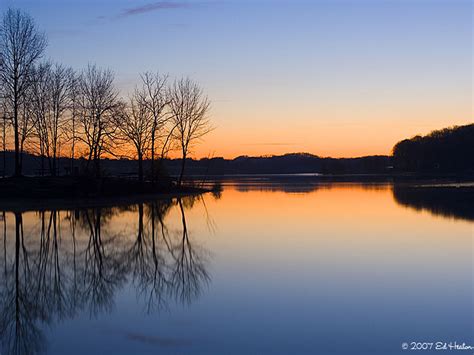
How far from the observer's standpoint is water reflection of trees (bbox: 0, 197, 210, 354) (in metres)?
7.69

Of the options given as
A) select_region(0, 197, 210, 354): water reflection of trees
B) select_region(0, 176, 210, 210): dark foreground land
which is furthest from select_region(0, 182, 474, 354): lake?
select_region(0, 176, 210, 210): dark foreground land

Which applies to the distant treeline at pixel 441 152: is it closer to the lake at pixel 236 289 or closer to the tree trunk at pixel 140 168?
the tree trunk at pixel 140 168

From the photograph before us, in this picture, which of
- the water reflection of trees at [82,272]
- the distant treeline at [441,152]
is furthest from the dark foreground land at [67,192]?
the distant treeline at [441,152]

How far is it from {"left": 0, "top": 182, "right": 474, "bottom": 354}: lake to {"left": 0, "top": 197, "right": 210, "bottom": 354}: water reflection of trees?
31mm

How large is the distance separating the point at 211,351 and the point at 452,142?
106965 mm

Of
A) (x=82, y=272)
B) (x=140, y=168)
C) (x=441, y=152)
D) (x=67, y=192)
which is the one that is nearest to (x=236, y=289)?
(x=82, y=272)

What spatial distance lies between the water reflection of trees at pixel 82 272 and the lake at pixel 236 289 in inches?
1.2

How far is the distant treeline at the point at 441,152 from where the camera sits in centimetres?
9900

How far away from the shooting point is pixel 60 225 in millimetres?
19484

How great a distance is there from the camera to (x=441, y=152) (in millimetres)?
102250

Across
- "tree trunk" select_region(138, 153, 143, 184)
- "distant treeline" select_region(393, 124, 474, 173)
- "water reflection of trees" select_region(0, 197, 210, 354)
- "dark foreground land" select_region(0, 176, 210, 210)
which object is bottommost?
"water reflection of trees" select_region(0, 197, 210, 354)

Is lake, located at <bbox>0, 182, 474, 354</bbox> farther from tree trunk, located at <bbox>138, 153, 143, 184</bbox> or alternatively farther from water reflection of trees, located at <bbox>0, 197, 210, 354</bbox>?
tree trunk, located at <bbox>138, 153, 143, 184</bbox>

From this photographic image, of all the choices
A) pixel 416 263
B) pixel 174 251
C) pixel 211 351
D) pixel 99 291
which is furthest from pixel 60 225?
pixel 211 351

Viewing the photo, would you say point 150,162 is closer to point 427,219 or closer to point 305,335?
point 427,219
